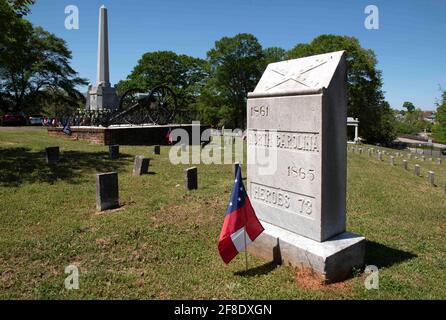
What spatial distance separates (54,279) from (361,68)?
4365 centimetres

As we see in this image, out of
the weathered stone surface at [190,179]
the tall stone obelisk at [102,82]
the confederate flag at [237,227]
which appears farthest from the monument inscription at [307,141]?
the tall stone obelisk at [102,82]

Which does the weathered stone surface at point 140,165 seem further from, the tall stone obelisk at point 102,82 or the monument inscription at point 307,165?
the tall stone obelisk at point 102,82

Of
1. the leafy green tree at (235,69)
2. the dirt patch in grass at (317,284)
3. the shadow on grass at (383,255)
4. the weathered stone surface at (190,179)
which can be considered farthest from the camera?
the leafy green tree at (235,69)

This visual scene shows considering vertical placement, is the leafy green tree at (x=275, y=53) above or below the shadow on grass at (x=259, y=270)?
above

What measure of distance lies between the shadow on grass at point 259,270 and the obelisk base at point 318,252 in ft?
0.39

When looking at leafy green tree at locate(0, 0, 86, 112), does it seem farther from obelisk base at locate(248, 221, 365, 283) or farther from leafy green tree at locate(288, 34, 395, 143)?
obelisk base at locate(248, 221, 365, 283)

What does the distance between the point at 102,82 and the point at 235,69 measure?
890 inches

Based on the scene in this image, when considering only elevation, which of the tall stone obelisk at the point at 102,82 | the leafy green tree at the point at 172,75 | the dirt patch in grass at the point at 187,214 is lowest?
the dirt patch in grass at the point at 187,214

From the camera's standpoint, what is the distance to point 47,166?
10914mm

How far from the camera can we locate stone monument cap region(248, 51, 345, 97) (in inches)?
165

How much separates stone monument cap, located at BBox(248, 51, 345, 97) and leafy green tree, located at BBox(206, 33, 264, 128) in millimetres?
40618

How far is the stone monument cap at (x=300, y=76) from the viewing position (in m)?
4.20

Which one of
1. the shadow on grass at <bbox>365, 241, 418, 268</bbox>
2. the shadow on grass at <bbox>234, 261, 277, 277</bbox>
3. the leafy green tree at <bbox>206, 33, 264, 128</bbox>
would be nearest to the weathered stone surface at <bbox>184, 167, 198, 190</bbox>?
the shadow on grass at <bbox>234, 261, 277, 277</bbox>
